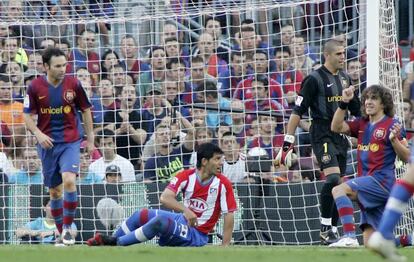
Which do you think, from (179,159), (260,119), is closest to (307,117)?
(260,119)

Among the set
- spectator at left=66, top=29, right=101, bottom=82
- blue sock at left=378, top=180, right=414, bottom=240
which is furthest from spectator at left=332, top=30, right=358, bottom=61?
blue sock at left=378, top=180, right=414, bottom=240

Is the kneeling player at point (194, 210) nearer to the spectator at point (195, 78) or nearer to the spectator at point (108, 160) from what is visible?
the spectator at point (108, 160)

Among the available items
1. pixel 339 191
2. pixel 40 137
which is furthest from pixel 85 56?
pixel 339 191

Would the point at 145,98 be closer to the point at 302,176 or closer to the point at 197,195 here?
the point at 302,176

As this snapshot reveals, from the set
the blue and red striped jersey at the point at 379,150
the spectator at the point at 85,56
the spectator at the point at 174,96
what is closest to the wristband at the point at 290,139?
the blue and red striped jersey at the point at 379,150

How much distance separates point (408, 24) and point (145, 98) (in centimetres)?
487

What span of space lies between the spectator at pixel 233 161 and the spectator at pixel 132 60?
161 centimetres

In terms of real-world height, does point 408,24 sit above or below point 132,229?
above

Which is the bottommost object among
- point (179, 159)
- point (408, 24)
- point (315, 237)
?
point (315, 237)

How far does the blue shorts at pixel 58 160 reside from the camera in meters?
13.4

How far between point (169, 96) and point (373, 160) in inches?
208

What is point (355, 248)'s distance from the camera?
38.3ft

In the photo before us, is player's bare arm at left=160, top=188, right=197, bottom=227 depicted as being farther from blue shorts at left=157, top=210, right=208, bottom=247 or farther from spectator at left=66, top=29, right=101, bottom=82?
spectator at left=66, top=29, right=101, bottom=82

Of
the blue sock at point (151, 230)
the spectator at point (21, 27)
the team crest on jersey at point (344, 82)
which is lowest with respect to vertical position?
the blue sock at point (151, 230)
